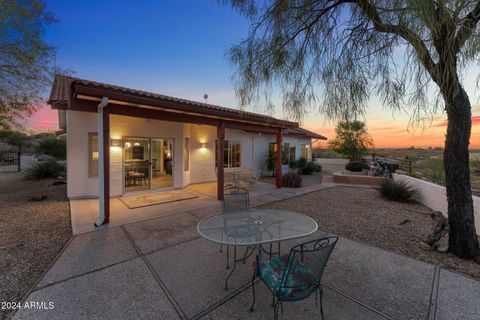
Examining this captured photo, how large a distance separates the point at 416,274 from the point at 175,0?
20.8 ft

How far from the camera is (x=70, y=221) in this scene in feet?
15.9

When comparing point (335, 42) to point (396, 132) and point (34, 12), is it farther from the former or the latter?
point (34, 12)

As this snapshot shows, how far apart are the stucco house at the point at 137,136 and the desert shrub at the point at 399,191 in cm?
399

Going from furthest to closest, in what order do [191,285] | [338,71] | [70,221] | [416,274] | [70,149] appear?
[70,149], [70,221], [338,71], [416,274], [191,285]

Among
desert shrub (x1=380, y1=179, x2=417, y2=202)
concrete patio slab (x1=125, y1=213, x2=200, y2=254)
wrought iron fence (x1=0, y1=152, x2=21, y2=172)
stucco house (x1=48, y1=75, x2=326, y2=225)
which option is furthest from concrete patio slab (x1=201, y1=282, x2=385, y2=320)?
wrought iron fence (x1=0, y1=152, x2=21, y2=172)

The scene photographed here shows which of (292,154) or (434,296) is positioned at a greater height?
(292,154)

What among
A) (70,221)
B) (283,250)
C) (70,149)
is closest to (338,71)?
(283,250)

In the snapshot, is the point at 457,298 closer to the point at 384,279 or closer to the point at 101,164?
the point at 384,279

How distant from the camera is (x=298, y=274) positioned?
203 centimetres

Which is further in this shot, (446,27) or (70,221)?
(70,221)

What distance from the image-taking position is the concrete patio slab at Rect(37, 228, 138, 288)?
2.76 metres

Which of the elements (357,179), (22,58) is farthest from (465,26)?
(22,58)

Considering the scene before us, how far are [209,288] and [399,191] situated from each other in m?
7.44

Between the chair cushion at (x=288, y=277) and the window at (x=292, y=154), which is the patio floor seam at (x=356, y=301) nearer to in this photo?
the chair cushion at (x=288, y=277)
